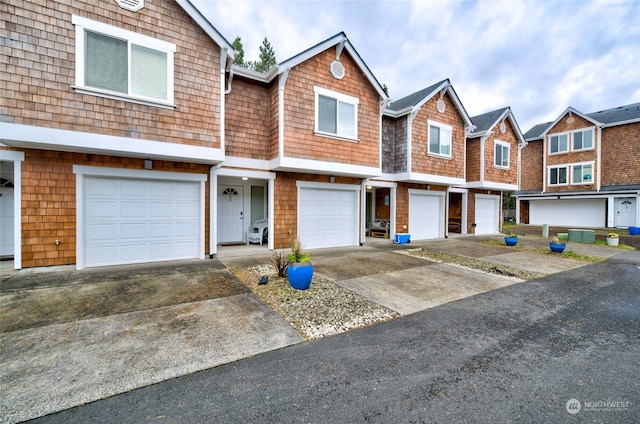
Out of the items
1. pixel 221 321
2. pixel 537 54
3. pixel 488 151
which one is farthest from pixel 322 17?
pixel 221 321

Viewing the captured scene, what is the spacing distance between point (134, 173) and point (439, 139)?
41.2 feet

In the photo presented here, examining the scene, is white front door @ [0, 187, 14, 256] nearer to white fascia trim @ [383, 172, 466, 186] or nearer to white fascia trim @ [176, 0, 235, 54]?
white fascia trim @ [176, 0, 235, 54]

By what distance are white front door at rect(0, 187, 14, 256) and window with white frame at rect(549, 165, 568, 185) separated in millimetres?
32359

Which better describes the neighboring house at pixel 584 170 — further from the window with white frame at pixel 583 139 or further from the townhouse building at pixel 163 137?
the townhouse building at pixel 163 137

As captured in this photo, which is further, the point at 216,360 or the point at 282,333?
the point at 282,333

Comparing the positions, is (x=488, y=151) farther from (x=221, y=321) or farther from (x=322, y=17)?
(x=221, y=321)

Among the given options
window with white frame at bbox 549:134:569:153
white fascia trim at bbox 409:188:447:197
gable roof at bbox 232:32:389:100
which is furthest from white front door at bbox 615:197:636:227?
gable roof at bbox 232:32:389:100

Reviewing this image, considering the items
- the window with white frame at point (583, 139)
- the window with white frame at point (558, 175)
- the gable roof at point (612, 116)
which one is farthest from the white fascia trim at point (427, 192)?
the gable roof at point (612, 116)

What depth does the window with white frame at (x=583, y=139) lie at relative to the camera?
2051 centimetres

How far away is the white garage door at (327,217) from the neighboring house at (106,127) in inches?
139

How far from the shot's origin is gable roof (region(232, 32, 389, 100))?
8.43 meters

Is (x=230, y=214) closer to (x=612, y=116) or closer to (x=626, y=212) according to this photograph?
(x=626, y=212)

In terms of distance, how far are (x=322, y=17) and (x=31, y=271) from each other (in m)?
16.4

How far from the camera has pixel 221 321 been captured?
3803mm
